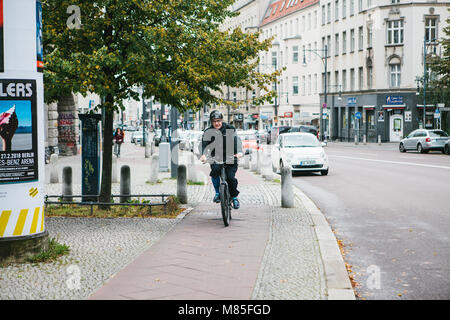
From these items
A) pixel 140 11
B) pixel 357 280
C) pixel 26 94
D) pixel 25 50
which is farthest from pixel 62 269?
pixel 140 11

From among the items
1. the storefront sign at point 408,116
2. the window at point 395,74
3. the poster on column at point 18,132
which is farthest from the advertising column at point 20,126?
the window at point 395,74

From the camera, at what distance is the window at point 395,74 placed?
202 feet

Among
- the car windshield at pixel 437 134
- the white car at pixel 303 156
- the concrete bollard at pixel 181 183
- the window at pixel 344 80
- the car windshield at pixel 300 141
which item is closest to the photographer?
the concrete bollard at pixel 181 183

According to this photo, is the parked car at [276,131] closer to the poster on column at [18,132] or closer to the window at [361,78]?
the window at [361,78]

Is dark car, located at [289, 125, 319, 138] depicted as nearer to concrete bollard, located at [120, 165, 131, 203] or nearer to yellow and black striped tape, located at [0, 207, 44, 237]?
concrete bollard, located at [120, 165, 131, 203]

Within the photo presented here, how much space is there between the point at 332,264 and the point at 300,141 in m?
17.5

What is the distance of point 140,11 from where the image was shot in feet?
37.2

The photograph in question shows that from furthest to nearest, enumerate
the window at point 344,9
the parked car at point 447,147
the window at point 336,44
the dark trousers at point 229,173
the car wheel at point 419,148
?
1. the window at point 336,44
2. the window at point 344,9
3. the car wheel at point 419,148
4. the parked car at point 447,147
5. the dark trousers at point 229,173

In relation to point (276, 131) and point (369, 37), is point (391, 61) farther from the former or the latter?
point (276, 131)

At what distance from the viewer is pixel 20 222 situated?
7488mm

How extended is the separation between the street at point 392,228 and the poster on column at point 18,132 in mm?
3852

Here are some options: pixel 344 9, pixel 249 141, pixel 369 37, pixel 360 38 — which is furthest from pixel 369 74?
pixel 249 141
